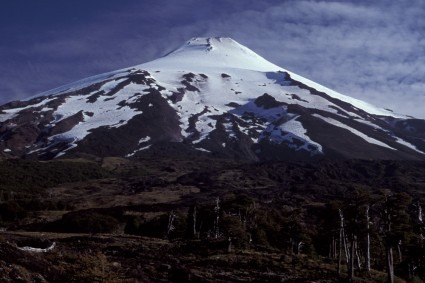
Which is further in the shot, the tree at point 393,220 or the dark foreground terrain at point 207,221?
the tree at point 393,220

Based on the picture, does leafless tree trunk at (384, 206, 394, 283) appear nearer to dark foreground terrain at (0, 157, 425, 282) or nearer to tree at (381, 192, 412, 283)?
tree at (381, 192, 412, 283)

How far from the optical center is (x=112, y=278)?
14.8 meters

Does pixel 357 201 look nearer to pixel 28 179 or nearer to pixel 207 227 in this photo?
pixel 207 227

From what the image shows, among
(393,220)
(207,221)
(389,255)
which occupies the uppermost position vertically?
(393,220)

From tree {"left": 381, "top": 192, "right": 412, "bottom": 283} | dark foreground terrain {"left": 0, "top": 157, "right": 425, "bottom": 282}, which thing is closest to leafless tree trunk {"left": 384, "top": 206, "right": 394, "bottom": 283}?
tree {"left": 381, "top": 192, "right": 412, "bottom": 283}

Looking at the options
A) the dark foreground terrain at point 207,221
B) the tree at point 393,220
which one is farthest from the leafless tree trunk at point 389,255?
the dark foreground terrain at point 207,221

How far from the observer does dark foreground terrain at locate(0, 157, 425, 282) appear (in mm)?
30466

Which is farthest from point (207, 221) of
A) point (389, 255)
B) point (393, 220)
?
point (389, 255)

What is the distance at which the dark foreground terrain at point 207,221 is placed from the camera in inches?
1199

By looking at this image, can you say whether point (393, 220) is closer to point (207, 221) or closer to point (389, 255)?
point (389, 255)

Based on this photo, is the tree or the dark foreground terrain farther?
the tree

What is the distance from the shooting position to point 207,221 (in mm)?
80312

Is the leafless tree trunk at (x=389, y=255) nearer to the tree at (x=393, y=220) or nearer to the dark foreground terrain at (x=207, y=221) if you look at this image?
the tree at (x=393, y=220)

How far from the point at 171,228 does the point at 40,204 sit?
39.9 meters
